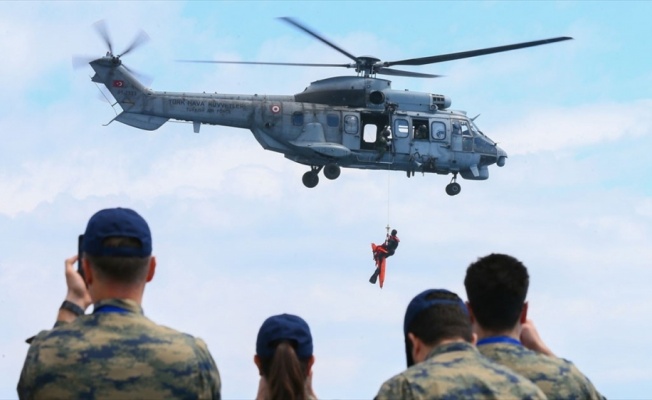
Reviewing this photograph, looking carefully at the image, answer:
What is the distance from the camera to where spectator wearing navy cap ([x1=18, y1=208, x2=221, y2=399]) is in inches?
230

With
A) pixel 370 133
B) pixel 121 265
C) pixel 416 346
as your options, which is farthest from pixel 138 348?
pixel 370 133

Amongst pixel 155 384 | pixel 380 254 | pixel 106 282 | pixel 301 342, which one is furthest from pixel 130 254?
pixel 380 254

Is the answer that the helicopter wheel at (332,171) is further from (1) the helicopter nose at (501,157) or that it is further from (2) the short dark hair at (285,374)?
(2) the short dark hair at (285,374)

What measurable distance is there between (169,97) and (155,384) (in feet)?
106

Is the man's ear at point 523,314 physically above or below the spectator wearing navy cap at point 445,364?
above

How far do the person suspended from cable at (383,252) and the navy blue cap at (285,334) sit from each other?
27.5 meters

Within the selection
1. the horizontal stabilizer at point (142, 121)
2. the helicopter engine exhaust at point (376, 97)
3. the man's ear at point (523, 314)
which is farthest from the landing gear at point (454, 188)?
the man's ear at point (523, 314)

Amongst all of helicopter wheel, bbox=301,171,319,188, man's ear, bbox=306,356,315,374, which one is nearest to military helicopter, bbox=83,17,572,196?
helicopter wheel, bbox=301,171,319,188

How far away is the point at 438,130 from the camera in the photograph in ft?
132

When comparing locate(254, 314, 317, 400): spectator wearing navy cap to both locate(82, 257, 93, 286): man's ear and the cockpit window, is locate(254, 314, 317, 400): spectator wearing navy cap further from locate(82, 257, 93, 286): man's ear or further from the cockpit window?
the cockpit window

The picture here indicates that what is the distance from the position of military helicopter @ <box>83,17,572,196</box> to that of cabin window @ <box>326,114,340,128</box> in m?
0.03

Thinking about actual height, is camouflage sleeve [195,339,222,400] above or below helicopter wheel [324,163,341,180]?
below

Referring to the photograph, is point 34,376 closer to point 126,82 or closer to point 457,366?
point 457,366

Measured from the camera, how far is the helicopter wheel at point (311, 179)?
39750 millimetres
